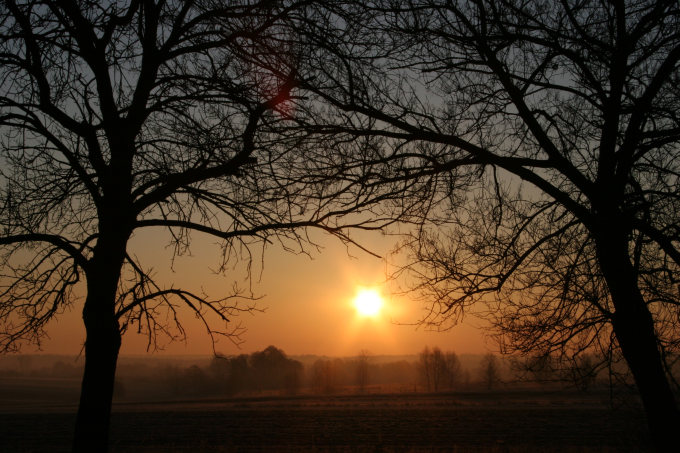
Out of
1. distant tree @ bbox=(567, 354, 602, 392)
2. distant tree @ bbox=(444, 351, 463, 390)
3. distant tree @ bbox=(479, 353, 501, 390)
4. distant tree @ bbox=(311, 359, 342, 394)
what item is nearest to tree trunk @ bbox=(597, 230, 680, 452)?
distant tree @ bbox=(567, 354, 602, 392)

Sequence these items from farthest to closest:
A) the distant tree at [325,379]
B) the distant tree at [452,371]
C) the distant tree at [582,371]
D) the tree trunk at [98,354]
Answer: the distant tree at [452,371] → the distant tree at [325,379] → the distant tree at [582,371] → the tree trunk at [98,354]

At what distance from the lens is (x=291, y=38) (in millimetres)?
4852

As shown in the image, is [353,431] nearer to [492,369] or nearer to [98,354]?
[98,354]

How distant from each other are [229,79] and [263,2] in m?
0.78

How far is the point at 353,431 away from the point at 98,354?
89.1ft

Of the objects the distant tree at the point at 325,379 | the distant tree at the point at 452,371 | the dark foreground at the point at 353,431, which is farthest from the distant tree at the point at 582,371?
the distant tree at the point at 452,371

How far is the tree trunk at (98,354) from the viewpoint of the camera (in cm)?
433

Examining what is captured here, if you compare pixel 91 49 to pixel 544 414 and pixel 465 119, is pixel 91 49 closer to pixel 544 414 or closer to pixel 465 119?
pixel 465 119

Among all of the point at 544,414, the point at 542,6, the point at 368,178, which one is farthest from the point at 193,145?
the point at 544,414

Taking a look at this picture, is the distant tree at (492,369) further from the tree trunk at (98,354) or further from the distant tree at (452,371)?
the distant tree at (452,371)

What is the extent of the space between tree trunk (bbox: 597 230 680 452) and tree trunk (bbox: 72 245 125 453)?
14.2 feet

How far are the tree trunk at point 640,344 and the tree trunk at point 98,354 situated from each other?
4332 millimetres

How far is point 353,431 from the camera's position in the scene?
29.2 meters

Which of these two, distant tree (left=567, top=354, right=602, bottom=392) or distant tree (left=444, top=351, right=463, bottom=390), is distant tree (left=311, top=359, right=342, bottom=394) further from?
distant tree (left=567, top=354, right=602, bottom=392)
